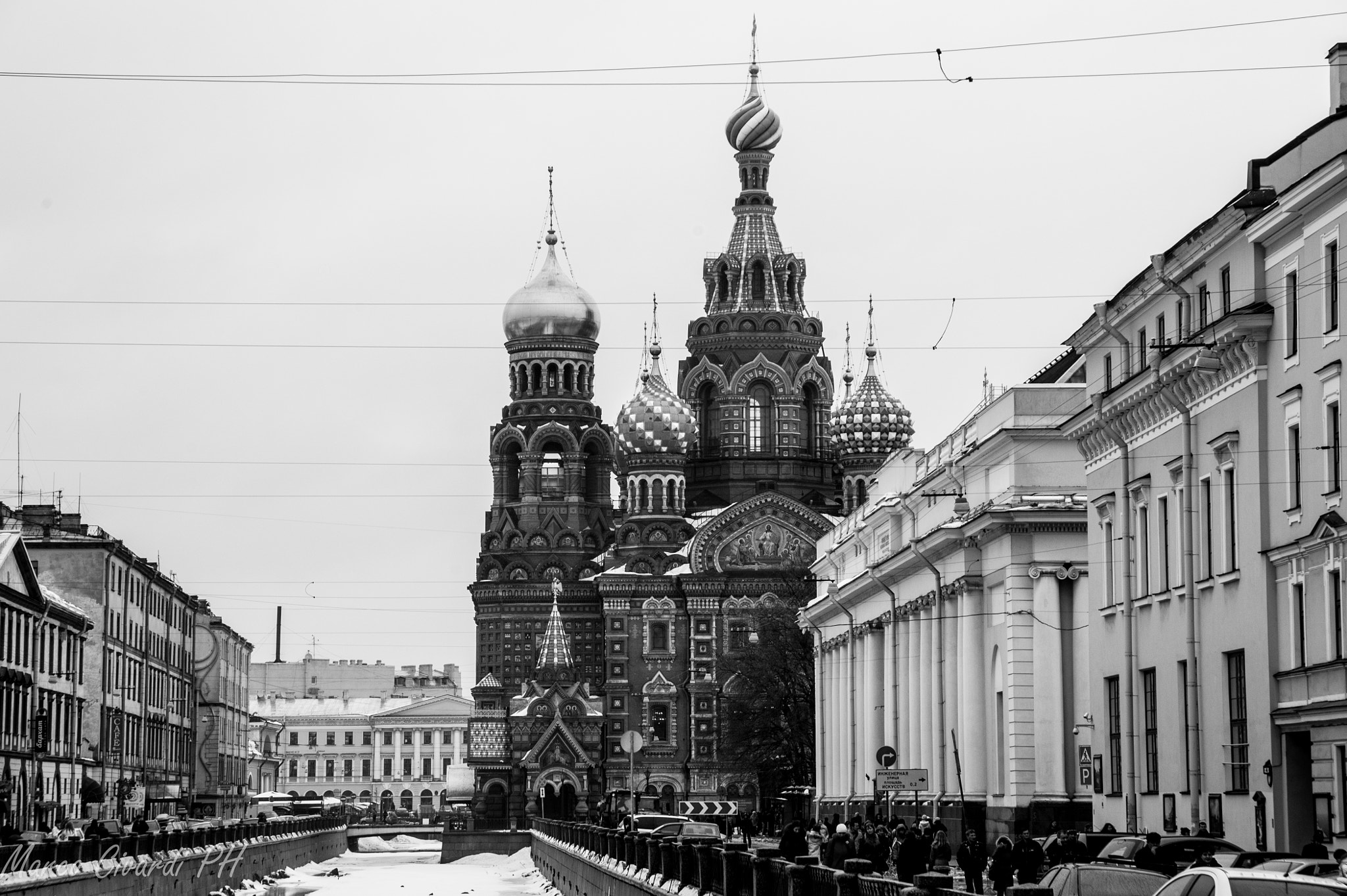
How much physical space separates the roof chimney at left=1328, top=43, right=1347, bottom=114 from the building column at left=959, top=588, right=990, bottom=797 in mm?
21682

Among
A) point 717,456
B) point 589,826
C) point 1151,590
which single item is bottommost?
point 589,826

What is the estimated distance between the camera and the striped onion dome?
129125 millimetres

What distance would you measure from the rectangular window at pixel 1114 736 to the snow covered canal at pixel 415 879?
2354 cm

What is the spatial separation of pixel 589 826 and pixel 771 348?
76.9 meters

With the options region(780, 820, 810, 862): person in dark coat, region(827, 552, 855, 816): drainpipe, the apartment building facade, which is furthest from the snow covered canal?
region(780, 820, 810, 862): person in dark coat

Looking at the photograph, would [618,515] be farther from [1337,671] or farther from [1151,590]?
[1337,671]

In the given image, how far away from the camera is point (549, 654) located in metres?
126

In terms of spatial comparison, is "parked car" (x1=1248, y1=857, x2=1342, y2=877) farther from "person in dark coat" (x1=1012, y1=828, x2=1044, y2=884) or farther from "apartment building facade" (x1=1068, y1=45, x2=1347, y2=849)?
"apartment building facade" (x1=1068, y1=45, x2=1347, y2=849)

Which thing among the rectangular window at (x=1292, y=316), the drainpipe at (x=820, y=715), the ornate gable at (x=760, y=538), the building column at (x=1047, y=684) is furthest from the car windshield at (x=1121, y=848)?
the ornate gable at (x=760, y=538)

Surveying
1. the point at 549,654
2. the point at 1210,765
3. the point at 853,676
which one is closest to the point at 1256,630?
the point at 1210,765

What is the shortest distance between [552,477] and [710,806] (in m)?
23.4

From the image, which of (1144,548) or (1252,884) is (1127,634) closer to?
(1144,548)

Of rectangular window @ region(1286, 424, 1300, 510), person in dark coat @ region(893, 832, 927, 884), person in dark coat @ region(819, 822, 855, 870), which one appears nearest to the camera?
person in dark coat @ region(893, 832, 927, 884)

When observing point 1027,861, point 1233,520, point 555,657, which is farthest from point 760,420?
point 1027,861
